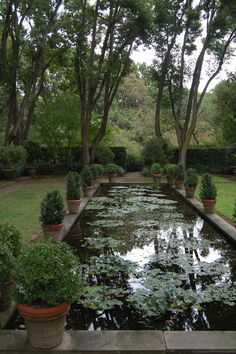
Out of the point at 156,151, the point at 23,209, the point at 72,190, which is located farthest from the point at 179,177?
the point at 23,209

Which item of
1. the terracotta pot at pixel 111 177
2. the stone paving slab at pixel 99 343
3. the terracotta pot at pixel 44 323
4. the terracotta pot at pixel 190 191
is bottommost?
the terracotta pot at pixel 111 177

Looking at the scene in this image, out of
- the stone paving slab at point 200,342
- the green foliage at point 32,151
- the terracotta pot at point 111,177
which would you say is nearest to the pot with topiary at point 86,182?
the terracotta pot at point 111,177

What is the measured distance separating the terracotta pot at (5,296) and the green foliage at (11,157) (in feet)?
38.1

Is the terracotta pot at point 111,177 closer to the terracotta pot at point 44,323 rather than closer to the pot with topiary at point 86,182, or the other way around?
the pot with topiary at point 86,182

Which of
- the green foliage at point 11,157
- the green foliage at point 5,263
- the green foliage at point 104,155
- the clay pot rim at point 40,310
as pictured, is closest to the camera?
the clay pot rim at point 40,310

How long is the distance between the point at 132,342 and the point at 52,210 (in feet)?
11.7

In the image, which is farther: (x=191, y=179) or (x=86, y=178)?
(x=86, y=178)

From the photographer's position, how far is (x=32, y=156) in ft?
66.7

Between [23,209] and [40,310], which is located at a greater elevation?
[40,310]

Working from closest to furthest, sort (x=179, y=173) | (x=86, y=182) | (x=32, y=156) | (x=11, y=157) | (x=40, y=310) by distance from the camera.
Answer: (x=40, y=310) < (x=86, y=182) < (x=179, y=173) < (x=11, y=157) < (x=32, y=156)

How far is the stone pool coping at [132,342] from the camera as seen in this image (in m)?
2.90

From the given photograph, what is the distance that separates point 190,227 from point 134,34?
12318mm

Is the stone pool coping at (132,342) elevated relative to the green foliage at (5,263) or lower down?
lower down

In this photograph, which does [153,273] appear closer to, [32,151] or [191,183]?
[191,183]
